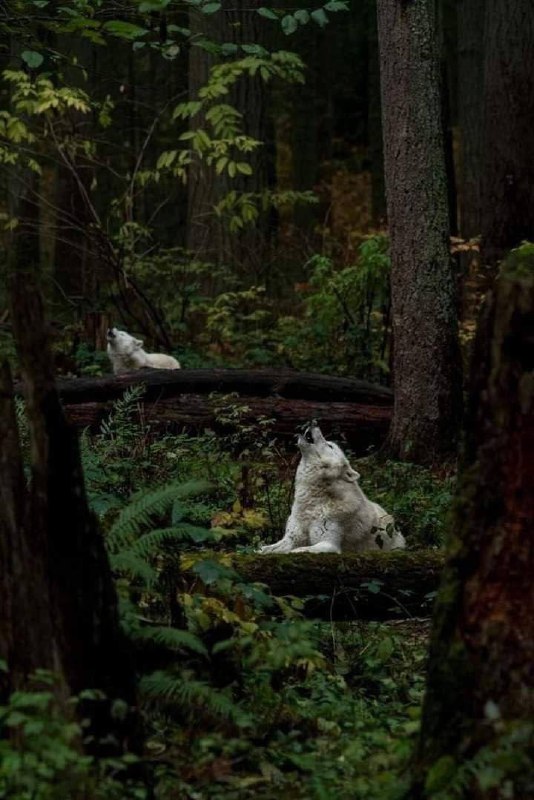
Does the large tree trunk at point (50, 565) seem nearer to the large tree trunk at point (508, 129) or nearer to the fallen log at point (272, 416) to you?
the fallen log at point (272, 416)

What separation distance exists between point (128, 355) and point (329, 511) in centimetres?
688

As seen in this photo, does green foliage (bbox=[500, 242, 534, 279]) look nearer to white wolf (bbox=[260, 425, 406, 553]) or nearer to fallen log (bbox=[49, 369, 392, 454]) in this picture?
white wolf (bbox=[260, 425, 406, 553])

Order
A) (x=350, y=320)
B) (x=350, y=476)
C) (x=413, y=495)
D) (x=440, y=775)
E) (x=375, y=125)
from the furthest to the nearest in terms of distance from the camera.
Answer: (x=375, y=125), (x=350, y=320), (x=413, y=495), (x=350, y=476), (x=440, y=775)

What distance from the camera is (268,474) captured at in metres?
10.5

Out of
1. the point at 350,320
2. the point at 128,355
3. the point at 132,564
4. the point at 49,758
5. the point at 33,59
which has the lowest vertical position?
the point at 49,758

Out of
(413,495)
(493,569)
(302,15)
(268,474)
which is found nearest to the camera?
(493,569)

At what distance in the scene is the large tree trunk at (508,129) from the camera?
15461mm

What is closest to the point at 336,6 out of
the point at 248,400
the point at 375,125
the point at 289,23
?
the point at 289,23

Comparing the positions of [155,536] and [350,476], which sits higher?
[155,536]

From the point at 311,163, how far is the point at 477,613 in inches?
1240

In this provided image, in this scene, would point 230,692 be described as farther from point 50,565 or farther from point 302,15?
point 302,15

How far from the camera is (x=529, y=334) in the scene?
381 cm

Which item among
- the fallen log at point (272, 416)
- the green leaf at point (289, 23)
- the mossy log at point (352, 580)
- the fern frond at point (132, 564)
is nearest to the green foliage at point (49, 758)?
the fern frond at point (132, 564)

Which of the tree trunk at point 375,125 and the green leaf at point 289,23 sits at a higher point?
the tree trunk at point 375,125
